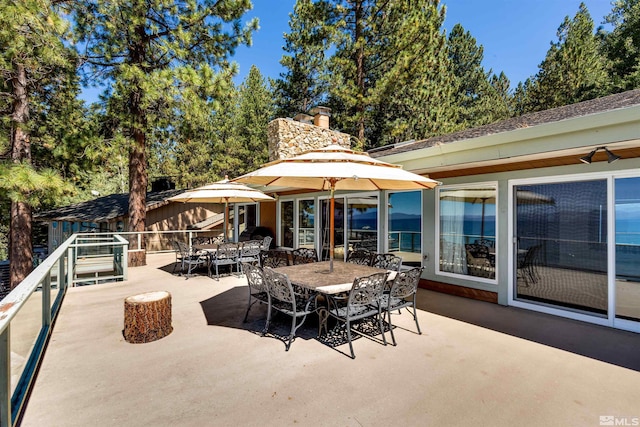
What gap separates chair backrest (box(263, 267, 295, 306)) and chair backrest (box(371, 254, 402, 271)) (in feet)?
6.49

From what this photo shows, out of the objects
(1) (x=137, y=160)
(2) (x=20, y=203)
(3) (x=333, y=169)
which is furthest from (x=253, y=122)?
(3) (x=333, y=169)

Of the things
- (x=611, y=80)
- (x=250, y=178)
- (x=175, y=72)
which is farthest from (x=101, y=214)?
(x=611, y=80)

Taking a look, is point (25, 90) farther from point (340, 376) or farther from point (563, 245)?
point (563, 245)

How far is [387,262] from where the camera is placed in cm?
513

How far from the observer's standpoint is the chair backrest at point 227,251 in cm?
690

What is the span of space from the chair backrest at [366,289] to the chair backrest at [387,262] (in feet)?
4.57

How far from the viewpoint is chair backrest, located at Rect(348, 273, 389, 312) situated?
10.7ft

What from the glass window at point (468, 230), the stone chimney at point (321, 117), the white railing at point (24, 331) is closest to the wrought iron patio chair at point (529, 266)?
the glass window at point (468, 230)

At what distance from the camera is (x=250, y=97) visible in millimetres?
22797

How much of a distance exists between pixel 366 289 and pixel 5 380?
2890mm

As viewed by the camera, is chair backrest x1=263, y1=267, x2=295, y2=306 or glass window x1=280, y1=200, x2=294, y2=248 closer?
chair backrest x1=263, y1=267, x2=295, y2=306

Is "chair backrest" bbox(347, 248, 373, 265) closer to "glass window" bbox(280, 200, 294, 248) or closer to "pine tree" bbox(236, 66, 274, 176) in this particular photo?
"glass window" bbox(280, 200, 294, 248)

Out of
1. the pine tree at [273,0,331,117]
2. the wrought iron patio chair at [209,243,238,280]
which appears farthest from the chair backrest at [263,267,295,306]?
the pine tree at [273,0,331,117]

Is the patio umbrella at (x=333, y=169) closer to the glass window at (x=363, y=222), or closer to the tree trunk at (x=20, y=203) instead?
the glass window at (x=363, y=222)
